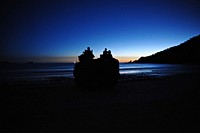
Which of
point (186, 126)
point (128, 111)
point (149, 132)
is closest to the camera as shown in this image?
point (149, 132)

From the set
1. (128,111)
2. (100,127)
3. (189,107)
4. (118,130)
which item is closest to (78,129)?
(100,127)

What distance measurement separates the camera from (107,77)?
43.8ft

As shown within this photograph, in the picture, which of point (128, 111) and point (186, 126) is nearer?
point (186, 126)

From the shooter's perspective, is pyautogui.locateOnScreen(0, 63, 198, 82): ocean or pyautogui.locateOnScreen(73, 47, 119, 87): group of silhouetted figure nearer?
pyautogui.locateOnScreen(73, 47, 119, 87): group of silhouetted figure

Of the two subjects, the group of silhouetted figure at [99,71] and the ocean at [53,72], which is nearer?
the group of silhouetted figure at [99,71]

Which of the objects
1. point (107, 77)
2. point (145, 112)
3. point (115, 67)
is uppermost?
point (115, 67)

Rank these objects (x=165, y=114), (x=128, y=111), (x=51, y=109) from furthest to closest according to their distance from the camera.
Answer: (x=51, y=109) < (x=128, y=111) < (x=165, y=114)

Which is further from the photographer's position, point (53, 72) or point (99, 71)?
point (53, 72)

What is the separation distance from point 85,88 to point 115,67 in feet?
11.5

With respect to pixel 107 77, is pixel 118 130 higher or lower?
lower

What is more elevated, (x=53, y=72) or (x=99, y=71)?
(x=99, y=71)

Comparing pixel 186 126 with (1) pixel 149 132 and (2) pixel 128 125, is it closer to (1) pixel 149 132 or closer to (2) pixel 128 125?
(1) pixel 149 132

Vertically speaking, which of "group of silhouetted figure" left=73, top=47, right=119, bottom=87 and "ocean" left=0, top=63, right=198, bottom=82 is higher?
"group of silhouetted figure" left=73, top=47, right=119, bottom=87

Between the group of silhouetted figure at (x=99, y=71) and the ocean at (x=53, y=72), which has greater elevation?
the group of silhouetted figure at (x=99, y=71)
